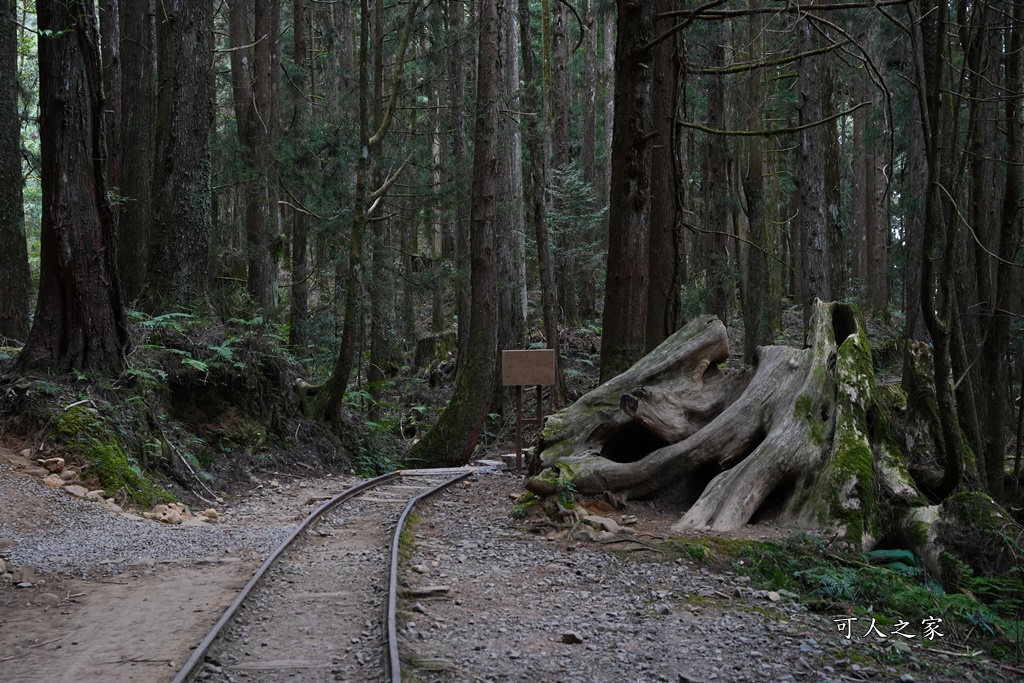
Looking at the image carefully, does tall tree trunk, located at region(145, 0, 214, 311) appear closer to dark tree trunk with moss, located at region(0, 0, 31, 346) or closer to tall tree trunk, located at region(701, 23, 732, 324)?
dark tree trunk with moss, located at region(0, 0, 31, 346)

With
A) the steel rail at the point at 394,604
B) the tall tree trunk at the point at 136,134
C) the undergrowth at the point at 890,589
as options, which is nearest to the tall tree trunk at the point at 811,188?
the steel rail at the point at 394,604

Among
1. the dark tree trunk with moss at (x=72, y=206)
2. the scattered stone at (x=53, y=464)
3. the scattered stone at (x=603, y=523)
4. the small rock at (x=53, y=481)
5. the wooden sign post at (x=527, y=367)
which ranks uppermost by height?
the dark tree trunk with moss at (x=72, y=206)

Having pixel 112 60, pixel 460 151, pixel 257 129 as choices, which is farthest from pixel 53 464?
pixel 460 151

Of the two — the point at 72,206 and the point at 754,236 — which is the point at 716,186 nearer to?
the point at 754,236

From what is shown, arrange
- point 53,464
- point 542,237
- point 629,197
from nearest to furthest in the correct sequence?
point 53,464, point 629,197, point 542,237

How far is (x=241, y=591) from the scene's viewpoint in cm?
618

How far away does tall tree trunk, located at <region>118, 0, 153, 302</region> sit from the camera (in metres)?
15.3

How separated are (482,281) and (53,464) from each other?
25.6ft

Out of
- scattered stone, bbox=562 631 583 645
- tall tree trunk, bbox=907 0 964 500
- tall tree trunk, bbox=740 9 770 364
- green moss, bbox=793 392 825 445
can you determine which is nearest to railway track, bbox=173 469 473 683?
scattered stone, bbox=562 631 583 645

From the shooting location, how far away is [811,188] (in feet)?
54.9

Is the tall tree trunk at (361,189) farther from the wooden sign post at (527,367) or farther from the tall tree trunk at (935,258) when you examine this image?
the tall tree trunk at (935,258)

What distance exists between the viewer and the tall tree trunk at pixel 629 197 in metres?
10.7

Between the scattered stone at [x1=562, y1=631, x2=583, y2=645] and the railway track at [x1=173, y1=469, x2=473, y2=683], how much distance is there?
109 cm

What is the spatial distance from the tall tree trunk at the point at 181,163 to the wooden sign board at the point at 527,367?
5.61 m
